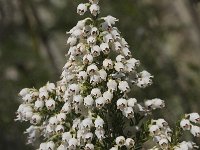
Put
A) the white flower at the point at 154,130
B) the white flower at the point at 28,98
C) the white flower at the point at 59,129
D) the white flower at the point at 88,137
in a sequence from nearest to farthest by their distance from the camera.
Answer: the white flower at the point at 88,137
the white flower at the point at 154,130
the white flower at the point at 59,129
the white flower at the point at 28,98

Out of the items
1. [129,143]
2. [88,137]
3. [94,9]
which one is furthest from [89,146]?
[94,9]

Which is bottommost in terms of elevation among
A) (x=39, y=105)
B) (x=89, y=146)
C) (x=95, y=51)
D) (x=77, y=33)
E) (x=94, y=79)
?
(x=89, y=146)

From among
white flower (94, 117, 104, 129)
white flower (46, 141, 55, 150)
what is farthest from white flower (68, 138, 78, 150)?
white flower (46, 141, 55, 150)

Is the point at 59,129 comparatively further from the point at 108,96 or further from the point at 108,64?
the point at 108,64

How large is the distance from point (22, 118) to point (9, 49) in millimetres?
9353

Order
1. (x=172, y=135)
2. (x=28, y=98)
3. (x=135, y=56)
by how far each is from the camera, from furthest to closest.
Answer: (x=135, y=56) → (x=28, y=98) → (x=172, y=135)

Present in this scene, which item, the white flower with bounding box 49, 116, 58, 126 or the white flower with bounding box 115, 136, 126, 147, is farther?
the white flower with bounding box 49, 116, 58, 126

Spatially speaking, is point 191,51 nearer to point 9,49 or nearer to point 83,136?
point 9,49

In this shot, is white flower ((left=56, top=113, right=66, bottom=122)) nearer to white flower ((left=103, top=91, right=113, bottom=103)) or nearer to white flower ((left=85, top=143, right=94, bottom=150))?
white flower ((left=85, top=143, right=94, bottom=150))

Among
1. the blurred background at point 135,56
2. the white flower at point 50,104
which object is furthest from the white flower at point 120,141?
the blurred background at point 135,56

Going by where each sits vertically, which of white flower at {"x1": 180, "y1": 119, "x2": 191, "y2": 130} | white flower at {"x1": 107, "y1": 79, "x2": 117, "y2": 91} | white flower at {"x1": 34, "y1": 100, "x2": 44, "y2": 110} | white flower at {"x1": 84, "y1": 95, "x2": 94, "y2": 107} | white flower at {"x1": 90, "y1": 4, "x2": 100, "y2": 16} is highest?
white flower at {"x1": 90, "y1": 4, "x2": 100, "y2": 16}

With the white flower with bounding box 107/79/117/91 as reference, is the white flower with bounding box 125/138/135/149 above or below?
below

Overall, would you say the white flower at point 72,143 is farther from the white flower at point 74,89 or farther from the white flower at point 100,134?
the white flower at point 74,89

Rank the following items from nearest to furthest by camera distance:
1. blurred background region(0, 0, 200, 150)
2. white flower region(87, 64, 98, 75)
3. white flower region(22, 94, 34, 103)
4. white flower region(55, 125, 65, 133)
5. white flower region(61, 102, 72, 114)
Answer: white flower region(87, 64, 98, 75) < white flower region(61, 102, 72, 114) < white flower region(55, 125, 65, 133) < white flower region(22, 94, 34, 103) < blurred background region(0, 0, 200, 150)
